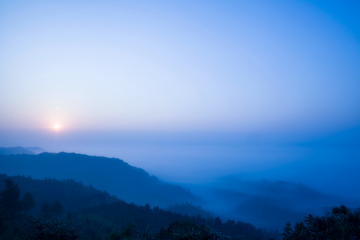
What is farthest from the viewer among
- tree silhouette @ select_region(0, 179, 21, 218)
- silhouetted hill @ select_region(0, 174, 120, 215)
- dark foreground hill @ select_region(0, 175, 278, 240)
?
silhouetted hill @ select_region(0, 174, 120, 215)

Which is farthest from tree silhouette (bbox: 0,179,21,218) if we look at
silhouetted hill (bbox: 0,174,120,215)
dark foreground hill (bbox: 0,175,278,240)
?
silhouetted hill (bbox: 0,174,120,215)

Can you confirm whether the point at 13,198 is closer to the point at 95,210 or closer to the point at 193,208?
the point at 95,210

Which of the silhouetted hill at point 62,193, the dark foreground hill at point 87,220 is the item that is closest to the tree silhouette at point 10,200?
the dark foreground hill at point 87,220

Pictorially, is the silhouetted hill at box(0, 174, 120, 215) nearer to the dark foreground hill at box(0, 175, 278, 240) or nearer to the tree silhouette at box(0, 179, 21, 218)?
the dark foreground hill at box(0, 175, 278, 240)

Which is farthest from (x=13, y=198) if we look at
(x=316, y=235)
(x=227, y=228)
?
(x=227, y=228)

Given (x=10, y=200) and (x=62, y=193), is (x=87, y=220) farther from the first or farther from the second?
(x=62, y=193)

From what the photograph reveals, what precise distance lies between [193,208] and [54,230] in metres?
175

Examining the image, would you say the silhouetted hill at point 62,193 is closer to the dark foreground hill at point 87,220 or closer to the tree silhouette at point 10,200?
the dark foreground hill at point 87,220

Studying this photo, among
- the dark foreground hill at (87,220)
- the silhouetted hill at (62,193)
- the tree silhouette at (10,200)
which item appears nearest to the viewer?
the dark foreground hill at (87,220)

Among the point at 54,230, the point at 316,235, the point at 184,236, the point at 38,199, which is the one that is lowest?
the point at 38,199

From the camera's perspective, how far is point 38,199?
10838 centimetres

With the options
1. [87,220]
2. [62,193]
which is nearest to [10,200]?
[87,220]

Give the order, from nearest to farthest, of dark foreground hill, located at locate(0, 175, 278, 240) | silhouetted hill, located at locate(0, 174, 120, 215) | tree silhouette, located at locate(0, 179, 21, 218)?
dark foreground hill, located at locate(0, 175, 278, 240), tree silhouette, located at locate(0, 179, 21, 218), silhouetted hill, located at locate(0, 174, 120, 215)

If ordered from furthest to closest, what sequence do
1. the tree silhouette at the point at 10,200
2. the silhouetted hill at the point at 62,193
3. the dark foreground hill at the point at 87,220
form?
1. the silhouetted hill at the point at 62,193
2. the tree silhouette at the point at 10,200
3. the dark foreground hill at the point at 87,220
